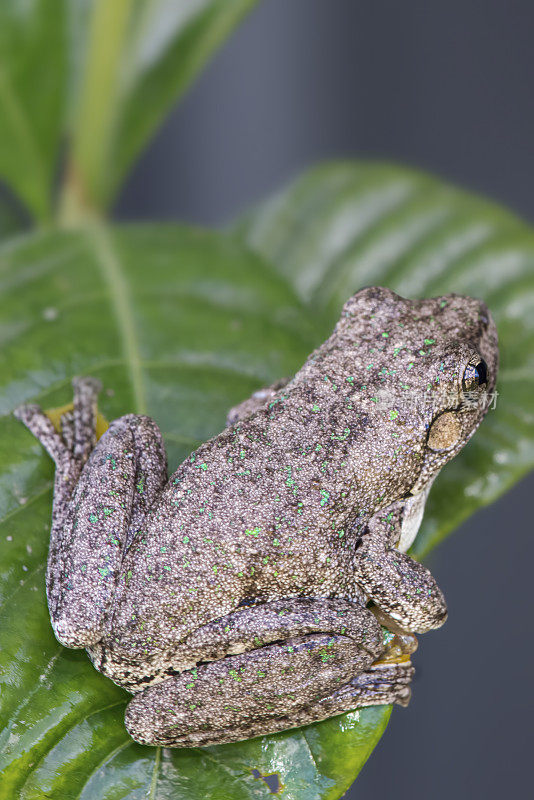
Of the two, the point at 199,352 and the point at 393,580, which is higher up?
the point at 199,352

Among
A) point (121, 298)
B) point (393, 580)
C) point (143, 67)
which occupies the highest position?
point (143, 67)

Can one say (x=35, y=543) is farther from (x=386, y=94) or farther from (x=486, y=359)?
(x=386, y=94)

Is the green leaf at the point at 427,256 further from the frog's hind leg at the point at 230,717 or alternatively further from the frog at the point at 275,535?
the frog's hind leg at the point at 230,717

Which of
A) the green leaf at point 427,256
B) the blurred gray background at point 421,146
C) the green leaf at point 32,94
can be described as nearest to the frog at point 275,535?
the green leaf at point 427,256

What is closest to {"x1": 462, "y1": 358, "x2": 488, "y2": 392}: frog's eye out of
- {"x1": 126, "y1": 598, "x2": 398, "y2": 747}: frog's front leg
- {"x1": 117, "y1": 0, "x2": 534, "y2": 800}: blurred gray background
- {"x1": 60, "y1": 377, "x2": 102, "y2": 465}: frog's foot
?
{"x1": 126, "y1": 598, "x2": 398, "y2": 747}: frog's front leg

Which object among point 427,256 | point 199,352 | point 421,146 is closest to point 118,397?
point 199,352

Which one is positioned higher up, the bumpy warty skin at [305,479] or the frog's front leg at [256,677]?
the bumpy warty skin at [305,479]

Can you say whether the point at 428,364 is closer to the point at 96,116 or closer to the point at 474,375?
the point at 474,375
